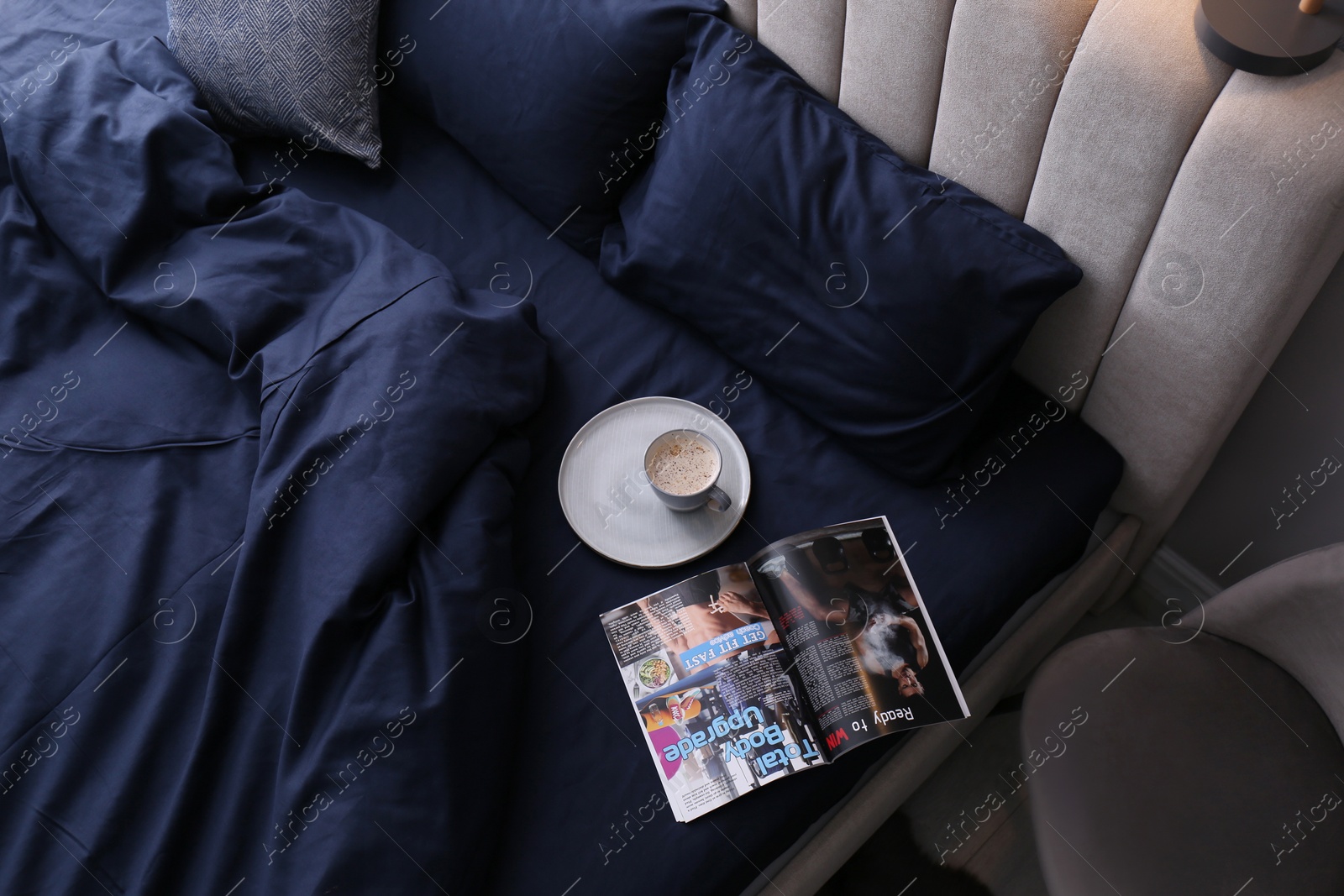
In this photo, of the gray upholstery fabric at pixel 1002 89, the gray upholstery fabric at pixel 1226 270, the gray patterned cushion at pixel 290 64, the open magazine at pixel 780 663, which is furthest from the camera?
the gray patterned cushion at pixel 290 64

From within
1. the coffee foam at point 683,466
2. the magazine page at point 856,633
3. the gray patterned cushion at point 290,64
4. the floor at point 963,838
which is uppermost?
the gray patterned cushion at point 290,64

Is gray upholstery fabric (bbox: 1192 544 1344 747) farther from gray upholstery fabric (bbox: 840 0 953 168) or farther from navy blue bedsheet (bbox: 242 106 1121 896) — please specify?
gray upholstery fabric (bbox: 840 0 953 168)

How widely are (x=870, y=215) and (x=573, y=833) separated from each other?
87cm

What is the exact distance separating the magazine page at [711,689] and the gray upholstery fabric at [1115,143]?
590mm

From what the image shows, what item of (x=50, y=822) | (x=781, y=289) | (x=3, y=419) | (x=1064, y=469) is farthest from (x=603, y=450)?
(x=3, y=419)

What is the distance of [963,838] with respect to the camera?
4.76 ft

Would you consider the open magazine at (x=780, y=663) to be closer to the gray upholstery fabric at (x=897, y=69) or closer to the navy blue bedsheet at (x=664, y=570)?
the navy blue bedsheet at (x=664, y=570)

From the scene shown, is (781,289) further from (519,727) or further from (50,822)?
(50,822)

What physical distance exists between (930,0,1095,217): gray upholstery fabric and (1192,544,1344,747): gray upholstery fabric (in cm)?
56

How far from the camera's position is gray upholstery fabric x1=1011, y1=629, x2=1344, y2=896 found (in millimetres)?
1012

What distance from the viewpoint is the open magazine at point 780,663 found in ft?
3.52

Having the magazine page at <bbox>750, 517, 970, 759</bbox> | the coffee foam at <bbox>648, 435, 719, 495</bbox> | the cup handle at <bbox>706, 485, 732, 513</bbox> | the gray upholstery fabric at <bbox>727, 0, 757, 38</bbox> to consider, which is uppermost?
the gray upholstery fabric at <bbox>727, 0, 757, 38</bbox>

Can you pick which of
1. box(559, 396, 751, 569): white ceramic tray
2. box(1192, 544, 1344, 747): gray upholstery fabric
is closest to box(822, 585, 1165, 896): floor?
box(1192, 544, 1344, 747): gray upholstery fabric

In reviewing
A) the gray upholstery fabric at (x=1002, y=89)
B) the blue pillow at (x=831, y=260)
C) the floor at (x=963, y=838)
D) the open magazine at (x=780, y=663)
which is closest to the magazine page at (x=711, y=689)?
the open magazine at (x=780, y=663)
